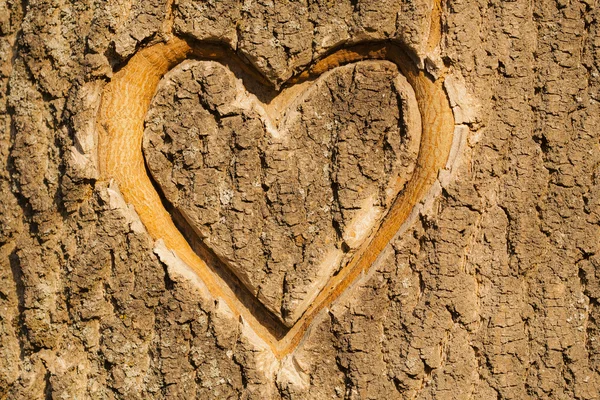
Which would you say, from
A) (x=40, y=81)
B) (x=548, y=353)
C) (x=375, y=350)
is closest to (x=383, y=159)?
(x=375, y=350)

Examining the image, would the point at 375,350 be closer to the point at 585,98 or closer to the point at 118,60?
the point at 585,98

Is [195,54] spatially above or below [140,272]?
above
